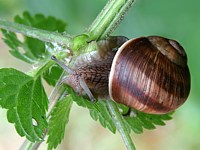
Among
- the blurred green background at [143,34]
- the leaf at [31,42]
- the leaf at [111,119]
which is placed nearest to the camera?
the leaf at [111,119]

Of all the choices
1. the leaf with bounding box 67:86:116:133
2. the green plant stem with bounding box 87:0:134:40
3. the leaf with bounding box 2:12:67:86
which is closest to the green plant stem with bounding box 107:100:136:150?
the leaf with bounding box 67:86:116:133

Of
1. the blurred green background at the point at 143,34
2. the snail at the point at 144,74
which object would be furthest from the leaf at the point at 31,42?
the blurred green background at the point at 143,34

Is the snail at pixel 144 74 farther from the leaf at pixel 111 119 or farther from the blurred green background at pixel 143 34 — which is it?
the blurred green background at pixel 143 34

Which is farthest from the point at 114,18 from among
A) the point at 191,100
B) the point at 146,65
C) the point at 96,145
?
the point at 96,145

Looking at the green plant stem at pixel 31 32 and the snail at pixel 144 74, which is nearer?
the green plant stem at pixel 31 32

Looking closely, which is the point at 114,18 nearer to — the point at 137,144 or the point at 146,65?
the point at 146,65

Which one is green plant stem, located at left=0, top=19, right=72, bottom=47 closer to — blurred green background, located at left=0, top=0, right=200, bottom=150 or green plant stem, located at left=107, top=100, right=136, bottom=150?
green plant stem, located at left=107, top=100, right=136, bottom=150

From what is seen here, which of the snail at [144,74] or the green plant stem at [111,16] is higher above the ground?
the green plant stem at [111,16]
